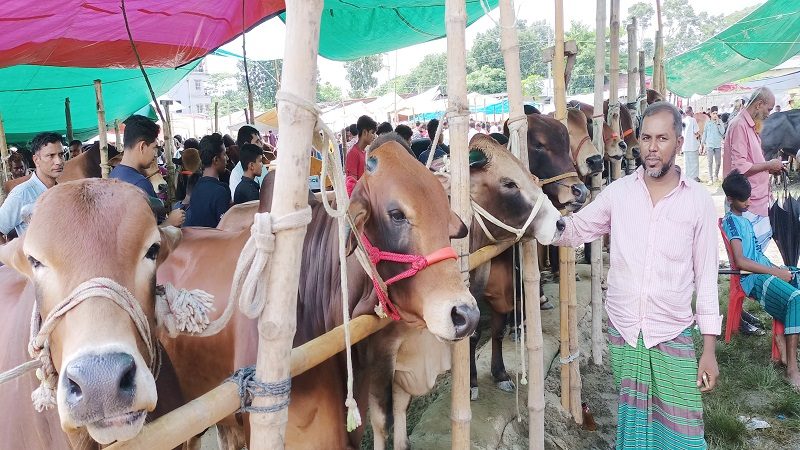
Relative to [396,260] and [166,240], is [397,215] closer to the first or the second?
[396,260]

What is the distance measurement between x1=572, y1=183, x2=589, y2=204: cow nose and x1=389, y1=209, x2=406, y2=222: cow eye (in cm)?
233

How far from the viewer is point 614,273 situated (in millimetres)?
2953

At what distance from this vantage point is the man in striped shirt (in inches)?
106

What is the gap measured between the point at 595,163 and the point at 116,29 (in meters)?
4.98

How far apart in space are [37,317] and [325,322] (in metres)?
1.11

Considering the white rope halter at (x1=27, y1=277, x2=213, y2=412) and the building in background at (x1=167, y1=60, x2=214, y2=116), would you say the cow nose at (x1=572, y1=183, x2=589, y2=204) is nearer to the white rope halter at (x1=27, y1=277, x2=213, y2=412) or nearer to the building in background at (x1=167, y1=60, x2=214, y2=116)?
the white rope halter at (x1=27, y1=277, x2=213, y2=412)

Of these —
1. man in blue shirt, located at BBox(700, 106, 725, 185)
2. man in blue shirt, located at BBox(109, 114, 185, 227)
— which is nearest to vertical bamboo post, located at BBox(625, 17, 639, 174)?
man in blue shirt, located at BBox(109, 114, 185, 227)

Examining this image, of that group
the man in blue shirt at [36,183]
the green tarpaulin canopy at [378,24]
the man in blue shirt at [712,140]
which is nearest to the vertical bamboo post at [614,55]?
the green tarpaulin canopy at [378,24]

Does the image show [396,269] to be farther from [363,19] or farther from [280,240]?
[363,19]

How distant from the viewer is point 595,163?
5.12 m

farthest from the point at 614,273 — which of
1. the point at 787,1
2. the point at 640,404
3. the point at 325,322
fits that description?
the point at 787,1

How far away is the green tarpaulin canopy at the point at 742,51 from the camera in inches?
359

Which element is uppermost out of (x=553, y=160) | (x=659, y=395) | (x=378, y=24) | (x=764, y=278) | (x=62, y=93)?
(x=378, y=24)

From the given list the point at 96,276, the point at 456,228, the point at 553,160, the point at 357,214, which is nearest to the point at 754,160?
the point at 553,160
